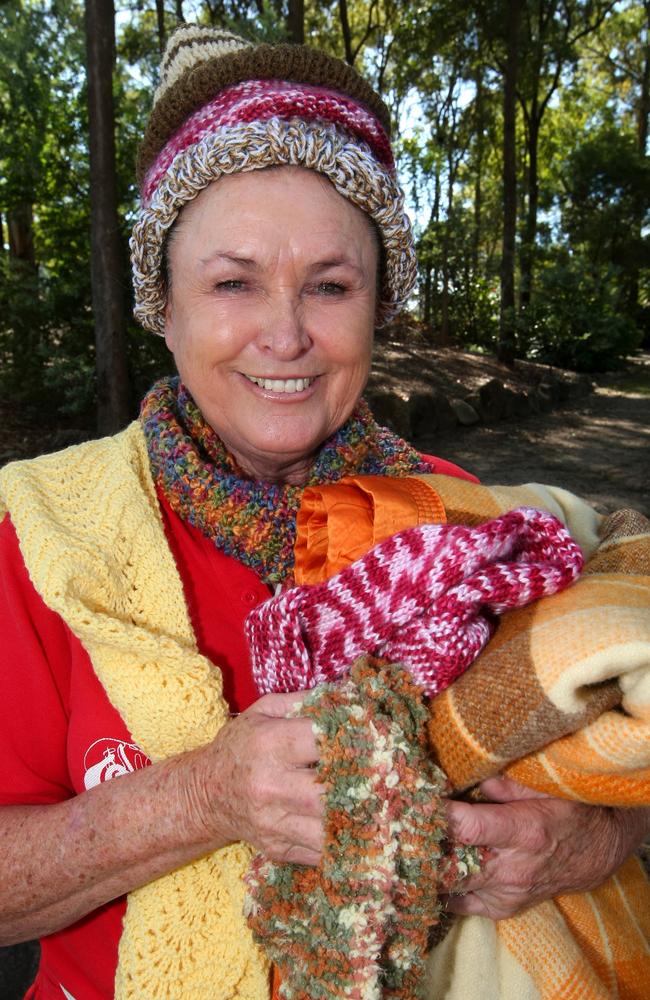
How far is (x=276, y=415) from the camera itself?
1.71m

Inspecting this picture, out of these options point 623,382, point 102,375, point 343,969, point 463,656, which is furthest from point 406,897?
point 623,382

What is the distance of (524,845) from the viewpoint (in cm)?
126

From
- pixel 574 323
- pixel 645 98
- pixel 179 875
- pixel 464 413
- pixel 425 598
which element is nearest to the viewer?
pixel 425 598

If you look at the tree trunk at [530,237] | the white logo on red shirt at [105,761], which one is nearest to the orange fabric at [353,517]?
the white logo on red shirt at [105,761]

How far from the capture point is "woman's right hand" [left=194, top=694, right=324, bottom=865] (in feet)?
3.85

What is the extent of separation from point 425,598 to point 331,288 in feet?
2.76

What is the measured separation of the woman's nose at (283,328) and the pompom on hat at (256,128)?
27cm

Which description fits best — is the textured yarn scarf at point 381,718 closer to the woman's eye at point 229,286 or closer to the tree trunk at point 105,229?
the woman's eye at point 229,286

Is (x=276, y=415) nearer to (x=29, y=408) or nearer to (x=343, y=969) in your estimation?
(x=343, y=969)

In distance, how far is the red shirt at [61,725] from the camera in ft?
4.75

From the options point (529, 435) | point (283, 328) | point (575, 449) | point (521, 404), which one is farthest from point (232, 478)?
point (521, 404)

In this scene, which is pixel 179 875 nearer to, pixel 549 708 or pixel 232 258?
pixel 549 708

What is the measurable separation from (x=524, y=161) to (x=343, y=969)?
2846 centimetres

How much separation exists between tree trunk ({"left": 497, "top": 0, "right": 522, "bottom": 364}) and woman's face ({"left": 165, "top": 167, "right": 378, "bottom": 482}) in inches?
567
